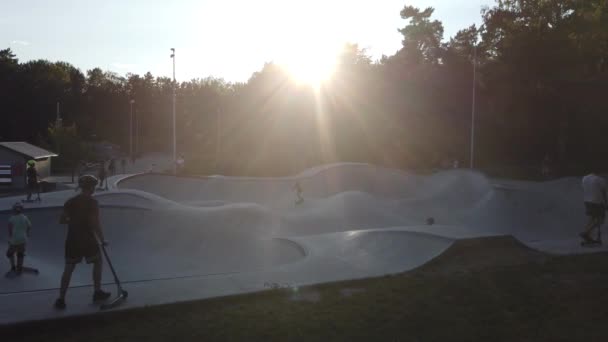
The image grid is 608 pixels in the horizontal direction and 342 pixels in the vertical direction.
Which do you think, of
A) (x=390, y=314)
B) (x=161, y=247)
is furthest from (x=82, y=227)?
(x=161, y=247)

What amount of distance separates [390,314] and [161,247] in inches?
291

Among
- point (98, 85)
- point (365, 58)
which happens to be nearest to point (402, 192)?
A: point (365, 58)

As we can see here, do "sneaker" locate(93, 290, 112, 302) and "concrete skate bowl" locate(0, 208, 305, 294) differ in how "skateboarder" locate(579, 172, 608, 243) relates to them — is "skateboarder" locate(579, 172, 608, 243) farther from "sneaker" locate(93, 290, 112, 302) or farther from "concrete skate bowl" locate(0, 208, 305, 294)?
"sneaker" locate(93, 290, 112, 302)

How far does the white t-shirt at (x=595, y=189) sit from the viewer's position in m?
9.85

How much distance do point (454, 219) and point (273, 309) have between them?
531 inches

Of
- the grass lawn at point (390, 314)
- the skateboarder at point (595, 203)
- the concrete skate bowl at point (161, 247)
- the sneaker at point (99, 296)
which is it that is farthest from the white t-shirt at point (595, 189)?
the sneaker at point (99, 296)

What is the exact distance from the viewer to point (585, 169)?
37.5 metres

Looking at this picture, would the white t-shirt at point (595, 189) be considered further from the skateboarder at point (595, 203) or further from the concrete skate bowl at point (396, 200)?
the concrete skate bowl at point (396, 200)

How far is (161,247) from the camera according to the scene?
11.5 meters

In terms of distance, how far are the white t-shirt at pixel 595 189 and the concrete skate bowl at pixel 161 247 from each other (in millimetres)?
5879

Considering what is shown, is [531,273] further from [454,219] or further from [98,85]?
[98,85]

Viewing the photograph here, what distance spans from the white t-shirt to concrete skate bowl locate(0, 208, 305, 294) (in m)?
5.88

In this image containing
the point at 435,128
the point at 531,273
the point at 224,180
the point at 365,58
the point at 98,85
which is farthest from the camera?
the point at 98,85

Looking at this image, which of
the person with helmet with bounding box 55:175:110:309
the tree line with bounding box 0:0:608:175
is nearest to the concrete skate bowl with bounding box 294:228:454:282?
the person with helmet with bounding box 55:175:110:309
